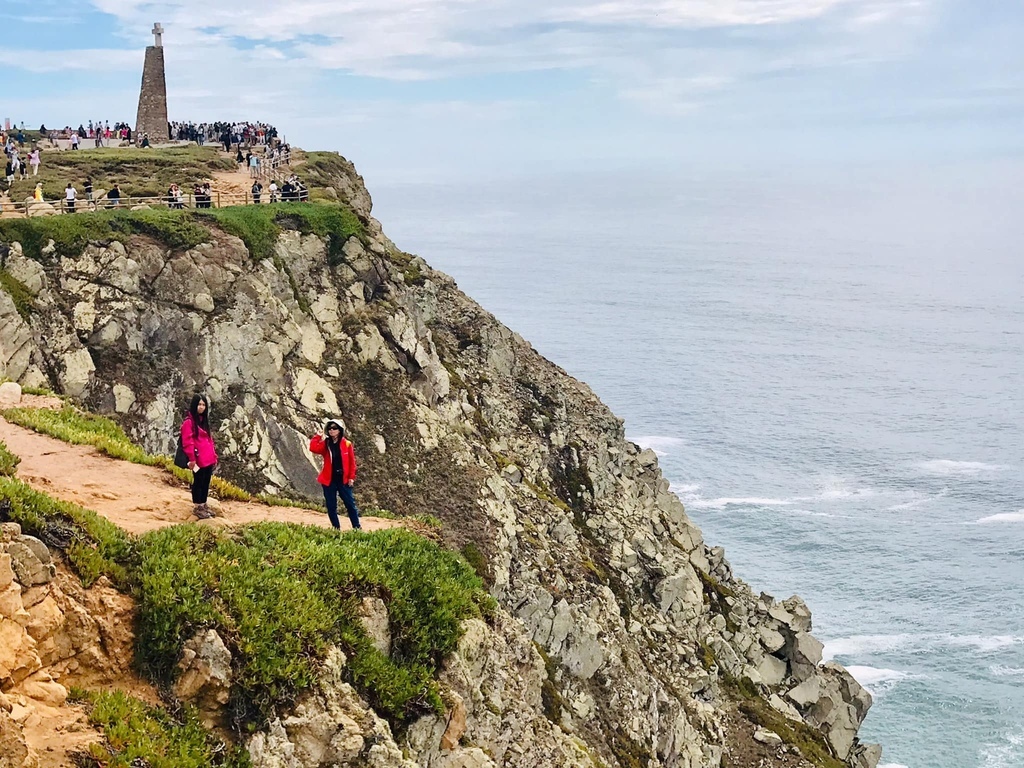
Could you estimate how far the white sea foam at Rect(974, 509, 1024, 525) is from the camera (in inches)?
3312

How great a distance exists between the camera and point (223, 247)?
126 feet

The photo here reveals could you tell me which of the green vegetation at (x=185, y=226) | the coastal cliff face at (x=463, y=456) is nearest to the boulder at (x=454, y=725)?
the coastal cliff face at (x=463, y=456)

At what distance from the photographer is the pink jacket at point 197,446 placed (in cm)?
1670

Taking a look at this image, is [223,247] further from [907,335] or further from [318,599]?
[907,335]

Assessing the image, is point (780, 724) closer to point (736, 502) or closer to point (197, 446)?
point (197, 446)

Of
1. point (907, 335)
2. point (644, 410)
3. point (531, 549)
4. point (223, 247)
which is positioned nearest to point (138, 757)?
point (531, 549)

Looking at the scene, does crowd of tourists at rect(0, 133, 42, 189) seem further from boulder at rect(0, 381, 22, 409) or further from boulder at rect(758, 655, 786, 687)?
boulder at rect(758, 655, 786, 687)

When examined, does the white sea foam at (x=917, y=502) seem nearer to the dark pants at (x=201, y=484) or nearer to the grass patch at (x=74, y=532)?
the dark pants at (x=201, y=484)

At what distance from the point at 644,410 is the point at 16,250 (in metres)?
85.4

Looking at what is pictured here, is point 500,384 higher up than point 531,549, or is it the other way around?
point 500,384

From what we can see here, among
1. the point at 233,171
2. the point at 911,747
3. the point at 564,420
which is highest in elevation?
the point at 233,171

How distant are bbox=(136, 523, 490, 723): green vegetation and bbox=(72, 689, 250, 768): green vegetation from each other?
55 cm

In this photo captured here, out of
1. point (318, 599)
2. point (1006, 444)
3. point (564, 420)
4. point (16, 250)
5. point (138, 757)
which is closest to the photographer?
point (138, 757)

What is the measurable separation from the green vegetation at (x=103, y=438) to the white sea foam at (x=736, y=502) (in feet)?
222
